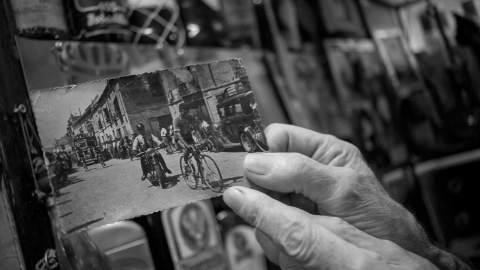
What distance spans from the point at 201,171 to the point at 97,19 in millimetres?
360

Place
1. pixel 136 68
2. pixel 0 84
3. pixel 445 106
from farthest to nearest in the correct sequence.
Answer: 1. pixel 445 106
2. pixel 136 68
3. pixel 0 84

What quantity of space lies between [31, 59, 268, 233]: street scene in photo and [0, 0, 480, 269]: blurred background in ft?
0.39

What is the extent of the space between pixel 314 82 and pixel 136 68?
39.9 inches

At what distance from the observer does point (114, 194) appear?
57 cm

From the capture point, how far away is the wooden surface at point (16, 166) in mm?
556

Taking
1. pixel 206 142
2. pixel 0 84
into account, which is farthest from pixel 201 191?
pixel 0 84

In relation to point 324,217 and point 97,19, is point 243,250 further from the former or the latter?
point 97,19

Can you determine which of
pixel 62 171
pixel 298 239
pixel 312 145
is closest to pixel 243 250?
pixel 312 145

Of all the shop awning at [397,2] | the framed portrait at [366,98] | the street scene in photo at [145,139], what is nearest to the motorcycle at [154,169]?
the street scene in photo at [145,139]

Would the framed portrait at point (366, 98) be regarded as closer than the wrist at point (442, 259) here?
No

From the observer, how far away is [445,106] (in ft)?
5.57

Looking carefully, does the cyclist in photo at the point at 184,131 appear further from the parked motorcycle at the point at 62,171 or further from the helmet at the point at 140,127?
the parked motorcycle at the point at 62,171

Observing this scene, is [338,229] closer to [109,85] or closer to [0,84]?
[109,85]

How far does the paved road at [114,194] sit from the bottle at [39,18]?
0.23 meters
